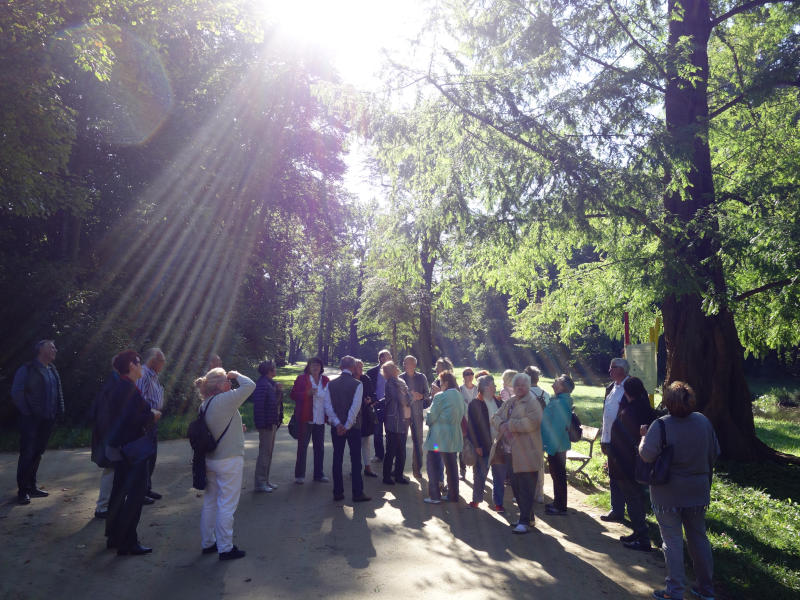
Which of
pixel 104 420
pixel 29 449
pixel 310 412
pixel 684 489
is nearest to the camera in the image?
pixel 684 489

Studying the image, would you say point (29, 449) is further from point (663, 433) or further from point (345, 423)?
point (663, 433)

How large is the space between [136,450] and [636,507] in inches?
209

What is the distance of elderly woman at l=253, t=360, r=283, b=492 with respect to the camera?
859cm

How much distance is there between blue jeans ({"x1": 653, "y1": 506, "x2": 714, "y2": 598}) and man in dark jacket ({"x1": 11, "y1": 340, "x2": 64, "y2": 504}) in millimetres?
7183

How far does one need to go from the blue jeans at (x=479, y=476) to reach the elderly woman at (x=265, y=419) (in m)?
2.89

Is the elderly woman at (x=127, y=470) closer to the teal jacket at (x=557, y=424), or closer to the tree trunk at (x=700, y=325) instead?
the teal jacket at (x=557, y=424)

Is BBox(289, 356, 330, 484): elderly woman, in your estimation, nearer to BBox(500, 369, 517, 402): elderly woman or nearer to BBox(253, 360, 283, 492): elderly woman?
BBox(253, 360, 283, 492): elderly woman

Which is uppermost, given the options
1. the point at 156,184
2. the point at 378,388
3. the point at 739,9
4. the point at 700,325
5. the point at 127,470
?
the point at 739,9

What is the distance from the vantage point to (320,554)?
19.2 ft

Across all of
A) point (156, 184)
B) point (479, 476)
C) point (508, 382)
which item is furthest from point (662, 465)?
point (156, 184)

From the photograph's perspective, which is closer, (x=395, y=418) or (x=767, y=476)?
(x=395, y=418)

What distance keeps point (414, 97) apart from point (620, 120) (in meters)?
3.32

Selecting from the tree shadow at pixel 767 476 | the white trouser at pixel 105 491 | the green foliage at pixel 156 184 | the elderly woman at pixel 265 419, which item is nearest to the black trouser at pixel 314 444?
the elderly woman at pixel 265 419

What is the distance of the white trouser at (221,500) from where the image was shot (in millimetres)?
5664
